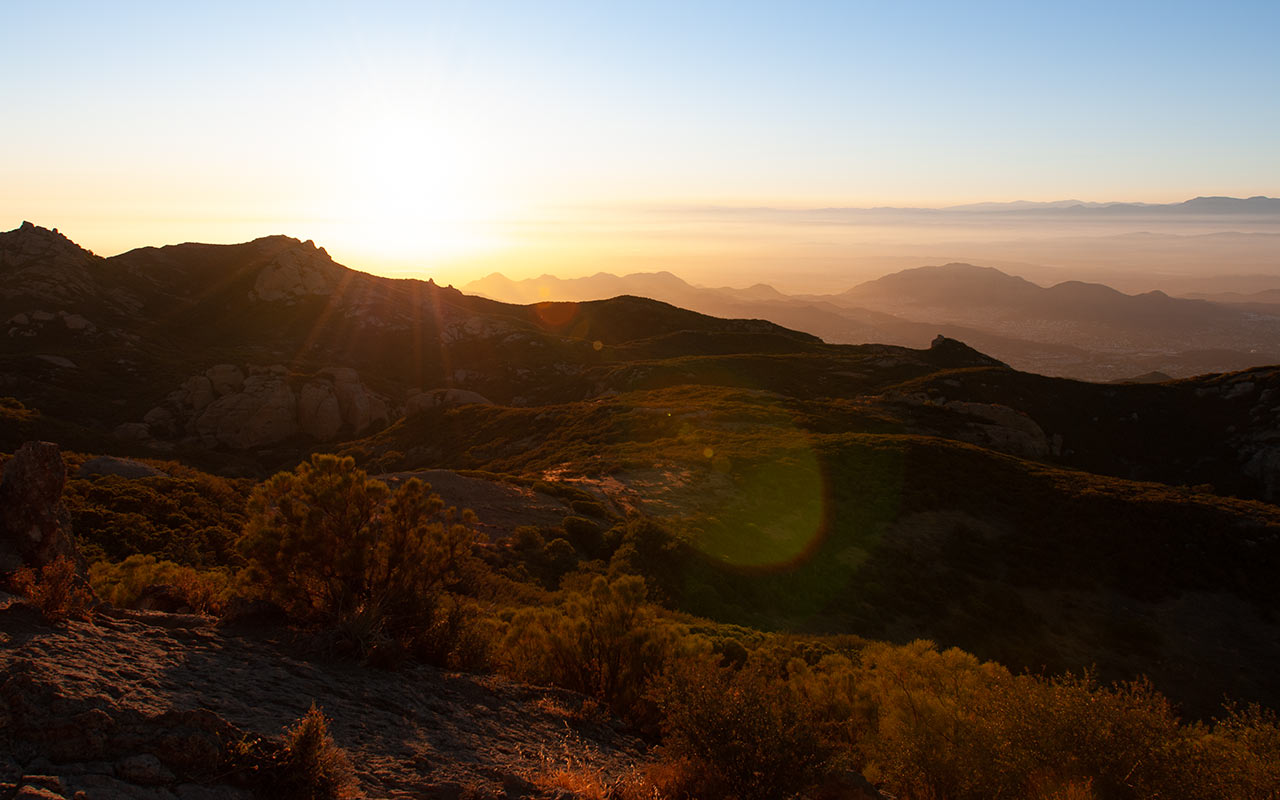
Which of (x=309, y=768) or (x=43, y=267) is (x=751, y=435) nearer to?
(x=309, y=768)

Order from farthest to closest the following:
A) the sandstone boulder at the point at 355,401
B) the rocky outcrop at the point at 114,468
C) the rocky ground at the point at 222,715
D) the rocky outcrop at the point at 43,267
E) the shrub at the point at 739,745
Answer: the rocky outcrop at the point at 43,267, the sandstone boulder at the point at 355,401, the rocky outcrop at the point at 114,468, the shrub at the point at 739,745, the rocky ground at the point at 222,715

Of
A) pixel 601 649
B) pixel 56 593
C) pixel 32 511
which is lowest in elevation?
pixel 601 649

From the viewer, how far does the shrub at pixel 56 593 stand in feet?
22.1

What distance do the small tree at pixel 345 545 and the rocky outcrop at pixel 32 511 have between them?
2443 mm

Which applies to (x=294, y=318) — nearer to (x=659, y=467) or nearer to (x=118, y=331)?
(x=118, y=331)

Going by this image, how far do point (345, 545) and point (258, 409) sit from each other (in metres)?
53.9

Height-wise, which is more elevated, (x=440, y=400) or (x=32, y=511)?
(x=32, y=511)

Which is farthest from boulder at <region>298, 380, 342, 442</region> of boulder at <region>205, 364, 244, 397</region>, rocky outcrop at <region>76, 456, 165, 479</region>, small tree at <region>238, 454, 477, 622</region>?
small tree at <region>238, 454, 477, 622</region>

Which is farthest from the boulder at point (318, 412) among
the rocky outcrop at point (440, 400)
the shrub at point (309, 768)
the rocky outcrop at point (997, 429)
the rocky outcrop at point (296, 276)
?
the shrub at point (309, 768)

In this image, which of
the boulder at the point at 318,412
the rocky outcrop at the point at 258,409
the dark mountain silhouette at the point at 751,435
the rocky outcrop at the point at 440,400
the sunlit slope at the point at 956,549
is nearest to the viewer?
the sunlit slope at the point at 956,549

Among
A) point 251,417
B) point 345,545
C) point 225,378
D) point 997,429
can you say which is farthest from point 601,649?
point 225,378

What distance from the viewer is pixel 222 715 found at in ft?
19.5

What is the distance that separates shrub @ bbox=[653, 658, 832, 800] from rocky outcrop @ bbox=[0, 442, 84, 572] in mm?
8904

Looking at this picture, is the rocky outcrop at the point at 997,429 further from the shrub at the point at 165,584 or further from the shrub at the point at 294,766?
the shrub at the point at 294,766
